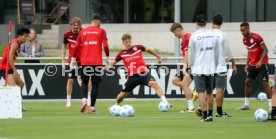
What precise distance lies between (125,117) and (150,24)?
26049 mm

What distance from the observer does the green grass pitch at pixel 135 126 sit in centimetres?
1470

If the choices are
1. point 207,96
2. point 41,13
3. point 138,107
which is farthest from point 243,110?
point 41,13

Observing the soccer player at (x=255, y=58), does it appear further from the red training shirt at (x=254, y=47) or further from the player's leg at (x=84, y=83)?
the player's leg at (x=84, y=83)

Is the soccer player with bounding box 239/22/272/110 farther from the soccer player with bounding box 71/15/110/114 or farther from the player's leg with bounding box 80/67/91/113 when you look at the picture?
the player's leg with bounding box 80/67/91/113

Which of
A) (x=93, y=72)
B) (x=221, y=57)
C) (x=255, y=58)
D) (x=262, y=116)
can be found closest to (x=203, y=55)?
(x=221, y=57)

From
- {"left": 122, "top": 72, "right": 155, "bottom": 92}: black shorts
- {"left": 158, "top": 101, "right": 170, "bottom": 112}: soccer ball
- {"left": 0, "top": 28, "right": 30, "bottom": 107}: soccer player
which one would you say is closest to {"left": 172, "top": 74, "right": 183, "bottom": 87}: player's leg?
{"left": 158, "top": 101, "right": 170, "bottom": 112}: soccer ball

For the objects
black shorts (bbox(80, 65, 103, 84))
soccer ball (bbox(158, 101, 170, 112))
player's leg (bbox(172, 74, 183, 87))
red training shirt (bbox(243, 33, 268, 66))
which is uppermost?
red training shirt (bbox(243, 33, 268, 66))

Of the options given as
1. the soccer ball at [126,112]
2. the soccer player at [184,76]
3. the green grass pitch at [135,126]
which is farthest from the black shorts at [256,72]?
the soccer ball at [126,112]

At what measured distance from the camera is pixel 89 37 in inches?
816

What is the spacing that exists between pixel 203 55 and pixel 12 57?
5.22 meters

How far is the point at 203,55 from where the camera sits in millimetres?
17344

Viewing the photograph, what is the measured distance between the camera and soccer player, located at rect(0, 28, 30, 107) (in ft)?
67.7

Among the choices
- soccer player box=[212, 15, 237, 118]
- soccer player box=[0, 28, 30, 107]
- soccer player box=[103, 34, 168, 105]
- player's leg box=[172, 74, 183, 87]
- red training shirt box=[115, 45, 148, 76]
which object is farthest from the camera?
player's leg box=[172, 74, 183, 87]

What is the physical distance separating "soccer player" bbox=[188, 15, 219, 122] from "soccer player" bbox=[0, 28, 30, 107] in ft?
15.9
